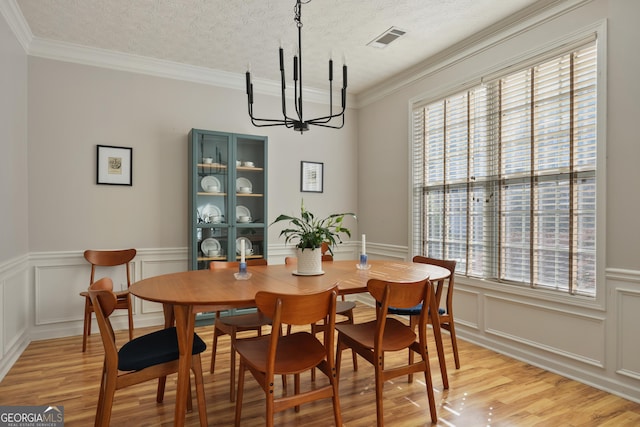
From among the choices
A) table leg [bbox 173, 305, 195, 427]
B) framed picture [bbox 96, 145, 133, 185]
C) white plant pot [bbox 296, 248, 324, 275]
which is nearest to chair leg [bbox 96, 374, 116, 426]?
table leg [bbox 173, 305, 195, 427]

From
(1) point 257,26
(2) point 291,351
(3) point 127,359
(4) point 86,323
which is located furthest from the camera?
(4) point 86,323

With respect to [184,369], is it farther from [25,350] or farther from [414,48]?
[414,48]

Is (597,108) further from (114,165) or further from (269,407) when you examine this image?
(114,165)

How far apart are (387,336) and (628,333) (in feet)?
5.21

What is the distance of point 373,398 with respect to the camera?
8.16 feet

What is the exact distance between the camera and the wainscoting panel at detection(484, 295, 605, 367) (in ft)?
8.74

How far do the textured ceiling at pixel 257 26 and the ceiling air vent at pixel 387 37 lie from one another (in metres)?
0.06

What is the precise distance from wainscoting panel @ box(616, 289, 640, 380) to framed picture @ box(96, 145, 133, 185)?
4.23m

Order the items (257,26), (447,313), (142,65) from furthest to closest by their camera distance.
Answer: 1. (142,65)
2. (257,26)
3. (447,313)

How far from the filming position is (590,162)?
8.84ft

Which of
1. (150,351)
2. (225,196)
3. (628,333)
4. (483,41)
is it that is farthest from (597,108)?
(225,196)

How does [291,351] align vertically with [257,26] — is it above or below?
below

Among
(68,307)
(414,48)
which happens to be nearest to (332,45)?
(414,48)

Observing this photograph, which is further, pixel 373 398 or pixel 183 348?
pixel 373 398
